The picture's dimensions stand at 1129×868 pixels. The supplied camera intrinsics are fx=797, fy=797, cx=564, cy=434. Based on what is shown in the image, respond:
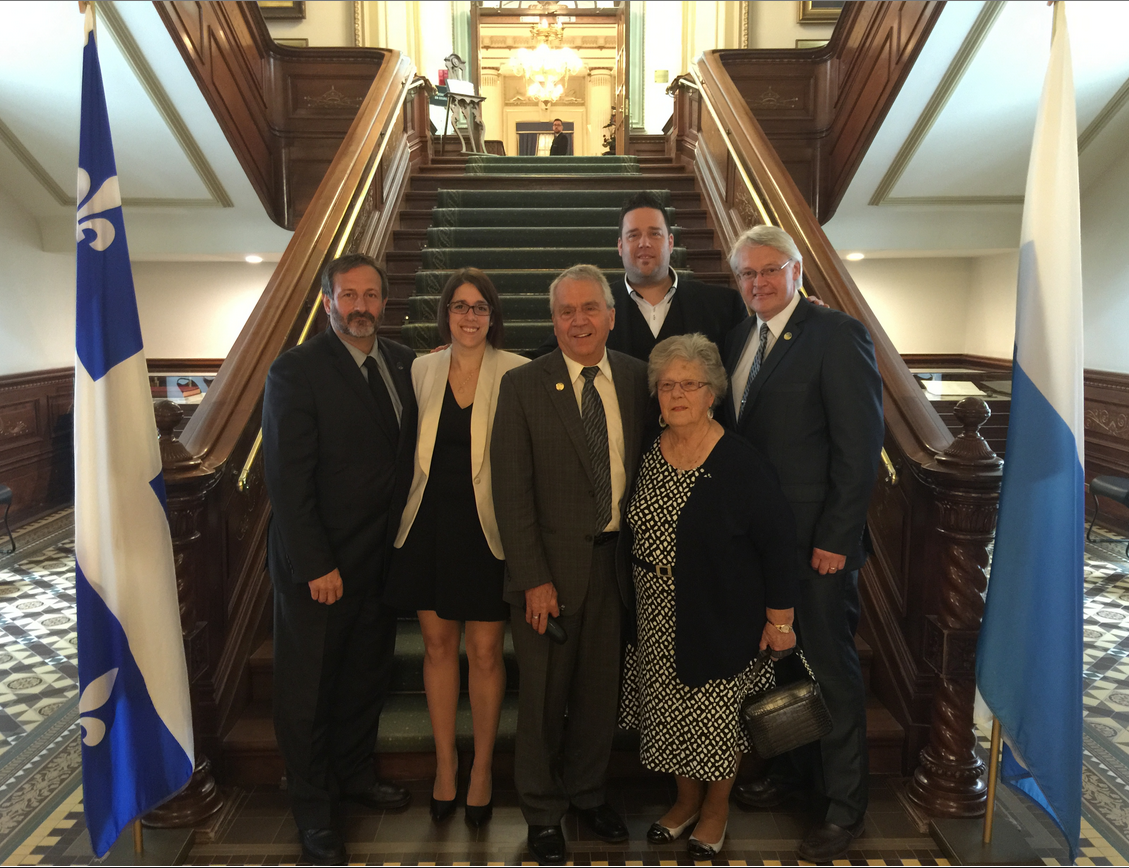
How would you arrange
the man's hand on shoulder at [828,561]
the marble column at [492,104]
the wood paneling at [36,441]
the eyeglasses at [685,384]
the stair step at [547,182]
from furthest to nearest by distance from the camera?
the marble column at [492,104], the wood paneling at [36,441], the stair step at [547,182], the man's hand on shoulder at [828,561], the eyeglasses at [685,384]

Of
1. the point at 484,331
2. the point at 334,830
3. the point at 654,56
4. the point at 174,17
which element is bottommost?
the point at 334,830

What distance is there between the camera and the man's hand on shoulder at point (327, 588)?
2.14 m

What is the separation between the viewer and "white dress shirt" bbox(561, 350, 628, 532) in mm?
2158

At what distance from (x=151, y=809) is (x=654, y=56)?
34.4 ft

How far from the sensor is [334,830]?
224 cm

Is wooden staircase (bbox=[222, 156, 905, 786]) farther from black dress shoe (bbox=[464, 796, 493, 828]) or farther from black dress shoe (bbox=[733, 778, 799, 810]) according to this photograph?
black dress shoe (bbox=[733, 778, 799, 810])

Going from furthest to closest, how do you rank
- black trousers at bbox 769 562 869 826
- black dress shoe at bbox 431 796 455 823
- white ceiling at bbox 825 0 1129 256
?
white ceiling at bbox 825 0 1129 256, black dress shoe at bbox 431 796 455 823, black trousers at bbox 769 562 869 826

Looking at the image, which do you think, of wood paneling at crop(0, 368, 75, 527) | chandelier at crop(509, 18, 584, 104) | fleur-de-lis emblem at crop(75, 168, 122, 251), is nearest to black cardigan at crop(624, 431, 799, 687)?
fleur-de-lis emblem at crop(75, 168, 122, 251)

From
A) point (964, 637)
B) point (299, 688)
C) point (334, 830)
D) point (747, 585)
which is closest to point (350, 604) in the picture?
point (299, 688)

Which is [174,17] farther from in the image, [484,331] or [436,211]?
[484,331]

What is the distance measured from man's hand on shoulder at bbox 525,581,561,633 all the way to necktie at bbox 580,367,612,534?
0.67 feet

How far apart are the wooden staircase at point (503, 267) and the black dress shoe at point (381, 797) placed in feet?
0.45

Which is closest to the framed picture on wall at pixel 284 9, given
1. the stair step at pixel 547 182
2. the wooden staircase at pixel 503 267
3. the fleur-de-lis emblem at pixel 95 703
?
the wooden staircase at pixel 503 267

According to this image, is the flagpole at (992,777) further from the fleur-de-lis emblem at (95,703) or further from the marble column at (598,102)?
the marble column at (598,102)
